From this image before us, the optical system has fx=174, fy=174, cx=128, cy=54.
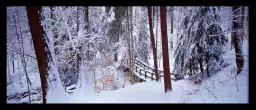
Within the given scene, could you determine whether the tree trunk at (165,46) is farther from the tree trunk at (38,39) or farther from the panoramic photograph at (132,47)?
the tree trunk at (38,39)

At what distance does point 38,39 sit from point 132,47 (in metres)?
11.3

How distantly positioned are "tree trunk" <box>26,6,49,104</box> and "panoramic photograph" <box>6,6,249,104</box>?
3 centimetres

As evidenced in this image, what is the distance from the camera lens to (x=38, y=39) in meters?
5.35

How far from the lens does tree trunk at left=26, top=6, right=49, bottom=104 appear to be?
5.28 m

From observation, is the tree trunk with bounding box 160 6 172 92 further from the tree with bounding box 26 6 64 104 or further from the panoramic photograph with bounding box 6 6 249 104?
the tree with bounding box 26 6 64 104

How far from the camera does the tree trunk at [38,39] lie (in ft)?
17.3

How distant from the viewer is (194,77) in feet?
30.0

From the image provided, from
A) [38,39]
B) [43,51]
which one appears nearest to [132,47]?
[43,51]

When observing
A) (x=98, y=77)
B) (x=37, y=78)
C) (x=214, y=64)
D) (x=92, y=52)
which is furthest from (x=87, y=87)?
(x=214, y=64)

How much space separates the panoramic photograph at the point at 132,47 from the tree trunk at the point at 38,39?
0.03m

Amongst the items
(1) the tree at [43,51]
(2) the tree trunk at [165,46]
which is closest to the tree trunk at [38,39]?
(1) the tree at [43,51]

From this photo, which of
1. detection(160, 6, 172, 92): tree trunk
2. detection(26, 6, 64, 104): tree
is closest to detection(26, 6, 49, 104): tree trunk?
detection(26, 6, 64, 104): tree
